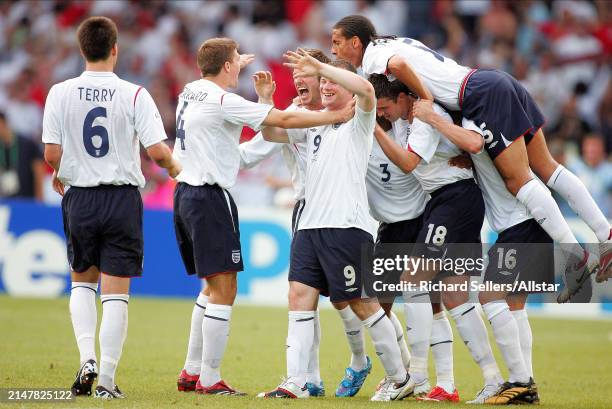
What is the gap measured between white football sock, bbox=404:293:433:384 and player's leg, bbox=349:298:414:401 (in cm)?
20

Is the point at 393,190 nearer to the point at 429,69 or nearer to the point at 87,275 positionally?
the point at 429,69

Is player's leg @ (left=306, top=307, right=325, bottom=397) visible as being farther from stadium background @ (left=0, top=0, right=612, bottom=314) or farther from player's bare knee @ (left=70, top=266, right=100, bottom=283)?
stadium background @ (left=0, top=0, right=612, bottom=314)

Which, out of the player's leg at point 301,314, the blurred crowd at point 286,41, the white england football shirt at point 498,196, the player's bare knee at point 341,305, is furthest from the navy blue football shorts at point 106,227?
the blurred crowd at point 286,41

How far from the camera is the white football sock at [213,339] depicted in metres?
8.05

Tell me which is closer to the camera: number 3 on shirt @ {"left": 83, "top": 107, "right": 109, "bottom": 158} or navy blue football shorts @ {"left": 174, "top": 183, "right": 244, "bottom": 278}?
number 3 on shirt @ {"left": 83, "top": 107, "right": 109, "bottom": 158}

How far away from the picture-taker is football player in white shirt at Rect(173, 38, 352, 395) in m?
8.05

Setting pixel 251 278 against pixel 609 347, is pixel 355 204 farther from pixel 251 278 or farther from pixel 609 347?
pixel 251 278

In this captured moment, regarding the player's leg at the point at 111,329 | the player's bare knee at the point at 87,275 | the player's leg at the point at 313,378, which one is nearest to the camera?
the player's leg at the point at 111,329

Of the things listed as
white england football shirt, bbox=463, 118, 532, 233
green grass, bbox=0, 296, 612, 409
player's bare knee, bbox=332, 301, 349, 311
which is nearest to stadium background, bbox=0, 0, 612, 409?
green grass, bbox=0, 296, 612, 409

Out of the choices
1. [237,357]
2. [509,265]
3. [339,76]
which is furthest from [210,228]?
[237,357]

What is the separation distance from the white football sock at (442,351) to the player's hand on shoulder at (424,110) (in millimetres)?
1572

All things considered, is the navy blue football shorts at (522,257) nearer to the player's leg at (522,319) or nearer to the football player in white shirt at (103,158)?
the player's leg at (522,319)

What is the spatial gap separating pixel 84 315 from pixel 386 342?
2245mm

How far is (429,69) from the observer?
813 cm
